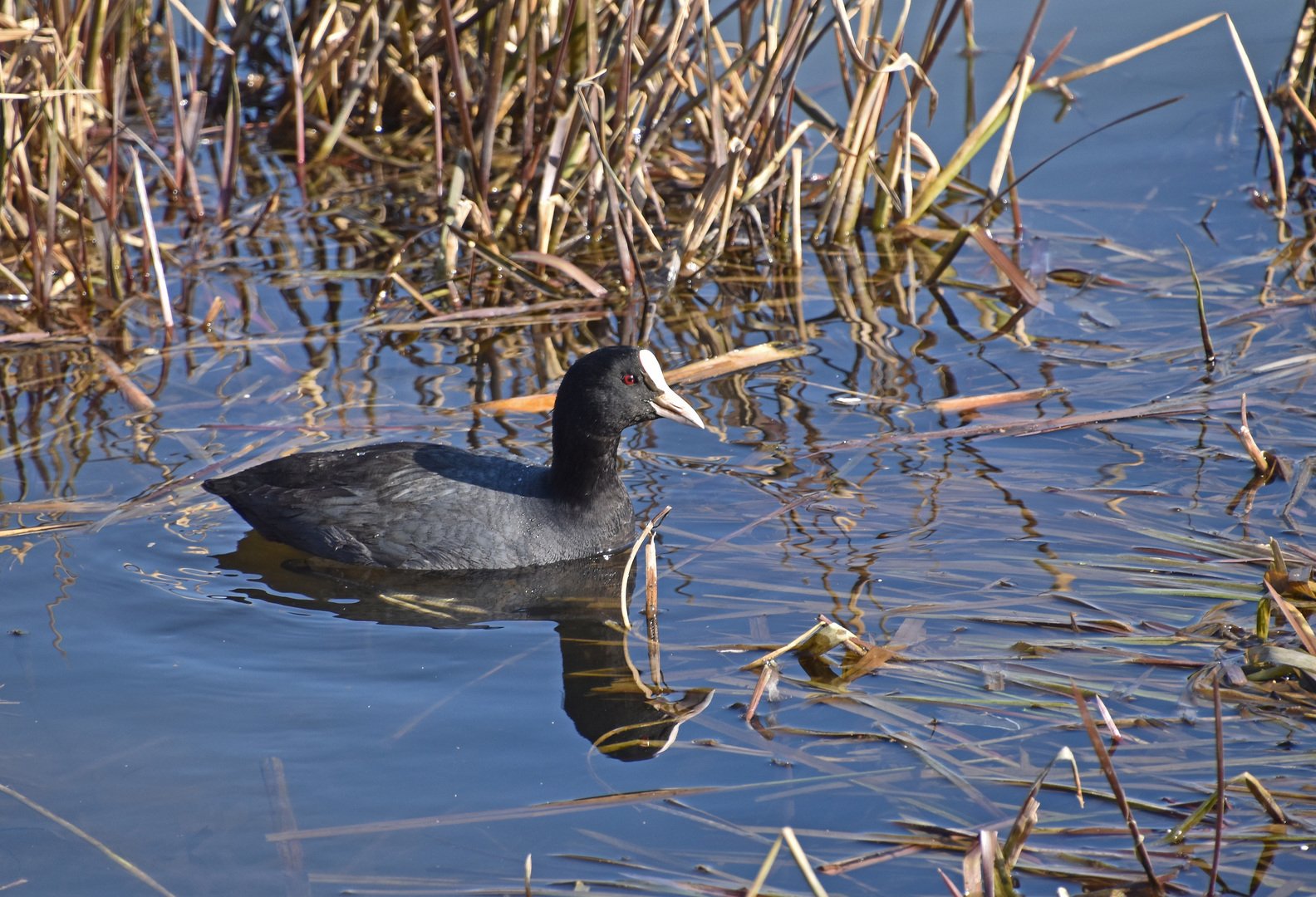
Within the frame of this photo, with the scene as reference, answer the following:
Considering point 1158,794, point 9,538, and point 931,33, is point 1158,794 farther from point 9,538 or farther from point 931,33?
point 931,33

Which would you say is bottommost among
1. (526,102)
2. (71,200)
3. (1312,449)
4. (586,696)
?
(586,696)

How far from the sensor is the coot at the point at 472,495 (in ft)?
15.2

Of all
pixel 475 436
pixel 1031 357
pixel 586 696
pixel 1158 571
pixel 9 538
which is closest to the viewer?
pixel 586 696

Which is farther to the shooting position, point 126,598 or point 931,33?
point 931,33

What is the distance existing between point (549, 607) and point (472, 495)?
52cm

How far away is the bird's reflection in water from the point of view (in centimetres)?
366

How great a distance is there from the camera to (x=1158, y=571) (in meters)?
4.17

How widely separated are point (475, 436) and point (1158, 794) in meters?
2.90

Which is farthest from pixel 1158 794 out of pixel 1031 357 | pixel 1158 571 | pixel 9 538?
pixel 9 538

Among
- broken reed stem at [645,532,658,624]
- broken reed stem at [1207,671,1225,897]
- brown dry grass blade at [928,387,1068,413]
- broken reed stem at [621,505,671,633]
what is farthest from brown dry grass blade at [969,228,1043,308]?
broken reed stem at [1207,671,1225,897]

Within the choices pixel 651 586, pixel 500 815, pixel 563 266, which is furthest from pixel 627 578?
pixel 563 266

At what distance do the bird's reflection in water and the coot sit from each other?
0.22 feet

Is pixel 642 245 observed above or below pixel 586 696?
above

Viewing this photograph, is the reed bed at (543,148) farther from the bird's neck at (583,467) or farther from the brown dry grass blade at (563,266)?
the bird's neck at (583,467)
